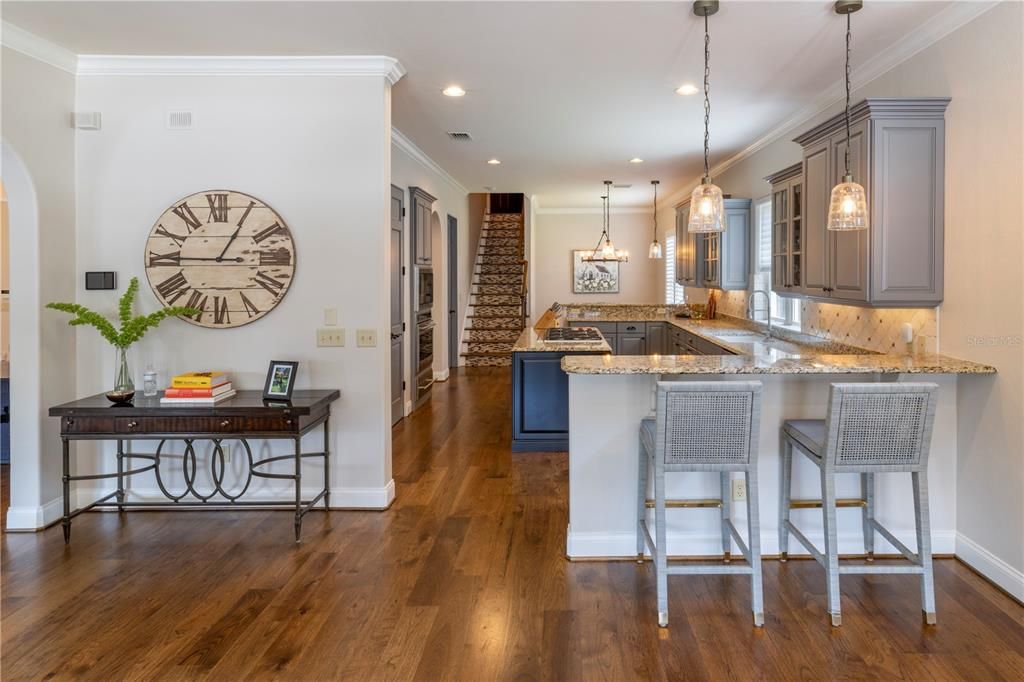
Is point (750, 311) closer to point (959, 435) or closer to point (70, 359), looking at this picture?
point (959, 435)

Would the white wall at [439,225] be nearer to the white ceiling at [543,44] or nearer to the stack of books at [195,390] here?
the white ceiling at [543,44]

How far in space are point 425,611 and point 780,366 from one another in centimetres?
192

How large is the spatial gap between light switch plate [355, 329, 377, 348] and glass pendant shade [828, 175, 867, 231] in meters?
2.54

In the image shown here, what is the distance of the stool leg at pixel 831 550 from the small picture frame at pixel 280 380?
2.72 m

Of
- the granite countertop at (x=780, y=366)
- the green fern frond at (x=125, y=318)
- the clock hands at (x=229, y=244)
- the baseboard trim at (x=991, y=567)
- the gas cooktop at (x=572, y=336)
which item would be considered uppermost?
the clock hands at (x=229, y=244)

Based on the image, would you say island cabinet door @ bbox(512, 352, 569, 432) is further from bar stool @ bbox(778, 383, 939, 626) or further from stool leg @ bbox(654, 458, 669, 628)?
bar stool @ bbox(778, 383, 939, 626)

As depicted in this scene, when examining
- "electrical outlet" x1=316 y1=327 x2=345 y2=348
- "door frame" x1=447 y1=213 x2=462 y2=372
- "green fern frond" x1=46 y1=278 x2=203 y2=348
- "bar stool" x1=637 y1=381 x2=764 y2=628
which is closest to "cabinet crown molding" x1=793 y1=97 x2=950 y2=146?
"bar stool" x1=637 y1=381 x2=764 y2=628

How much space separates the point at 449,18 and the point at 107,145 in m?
2.25

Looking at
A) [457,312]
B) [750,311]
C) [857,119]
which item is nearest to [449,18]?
[857,119]

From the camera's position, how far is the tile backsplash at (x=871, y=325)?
12.5ft

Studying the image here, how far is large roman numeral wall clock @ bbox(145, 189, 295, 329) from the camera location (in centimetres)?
422

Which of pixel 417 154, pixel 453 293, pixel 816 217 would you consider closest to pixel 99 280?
pixel 417 154

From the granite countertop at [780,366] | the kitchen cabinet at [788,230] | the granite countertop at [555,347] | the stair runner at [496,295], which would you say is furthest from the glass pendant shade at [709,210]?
the stair runner at [496,295]

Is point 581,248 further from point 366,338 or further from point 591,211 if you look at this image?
point 366,338
